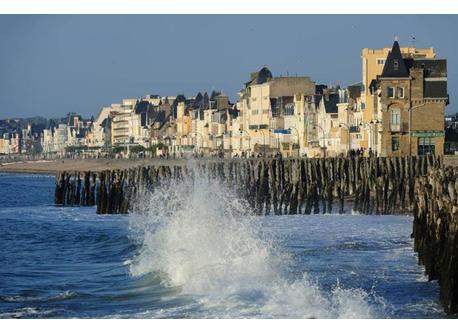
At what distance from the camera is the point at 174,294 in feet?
73.1

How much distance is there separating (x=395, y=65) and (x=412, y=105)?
10.4ft

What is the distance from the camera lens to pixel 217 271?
909 inches

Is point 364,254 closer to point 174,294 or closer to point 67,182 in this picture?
point 174,294

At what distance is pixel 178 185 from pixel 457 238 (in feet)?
107

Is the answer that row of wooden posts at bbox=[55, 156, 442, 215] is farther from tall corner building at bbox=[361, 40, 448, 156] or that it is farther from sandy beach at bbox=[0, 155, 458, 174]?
sandy beach at bbox=[0, 155, 458, 174]

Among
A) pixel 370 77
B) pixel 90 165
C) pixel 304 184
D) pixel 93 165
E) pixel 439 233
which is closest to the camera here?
pixel 439 233

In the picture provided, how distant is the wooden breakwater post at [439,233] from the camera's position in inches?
772

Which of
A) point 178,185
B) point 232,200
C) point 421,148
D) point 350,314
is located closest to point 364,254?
point 350,314

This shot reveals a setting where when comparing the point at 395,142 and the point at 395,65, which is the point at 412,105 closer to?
the point at 395,142

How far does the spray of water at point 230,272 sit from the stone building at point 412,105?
41.1m

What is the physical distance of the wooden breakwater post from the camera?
19609mm

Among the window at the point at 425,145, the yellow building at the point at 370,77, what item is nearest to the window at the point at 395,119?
the window at the point at 425,145

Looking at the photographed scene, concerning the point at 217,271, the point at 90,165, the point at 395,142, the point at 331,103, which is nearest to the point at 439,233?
the point at 217,271

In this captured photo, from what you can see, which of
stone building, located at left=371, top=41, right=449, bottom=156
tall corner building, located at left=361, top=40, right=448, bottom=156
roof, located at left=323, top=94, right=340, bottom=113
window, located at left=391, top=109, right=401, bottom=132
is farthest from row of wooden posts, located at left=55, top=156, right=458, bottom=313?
roof, located at left=323, top=94, right=340, bottom=113
